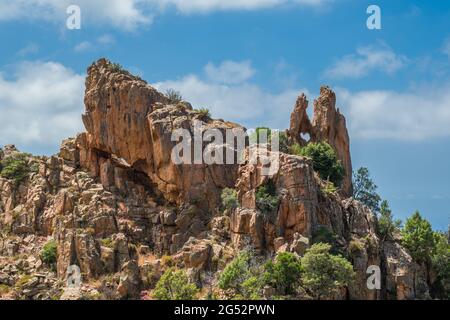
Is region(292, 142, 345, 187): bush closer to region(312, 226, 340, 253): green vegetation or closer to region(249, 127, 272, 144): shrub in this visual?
region(249, 127, 272, 144): shrub

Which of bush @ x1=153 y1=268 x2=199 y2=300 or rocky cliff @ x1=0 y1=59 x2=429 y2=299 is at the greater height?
rocky cliff @ x1=0 y1=59 x2=429 y2=299

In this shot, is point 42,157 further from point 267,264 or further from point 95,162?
point 267,264

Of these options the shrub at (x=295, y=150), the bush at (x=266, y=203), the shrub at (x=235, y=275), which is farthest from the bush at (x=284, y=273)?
the shrub at (x=295, y=150)

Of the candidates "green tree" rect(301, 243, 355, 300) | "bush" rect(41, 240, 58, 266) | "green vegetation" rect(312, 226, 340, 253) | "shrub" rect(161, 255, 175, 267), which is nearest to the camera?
"green tree" rect(301, 243, 355, 300)

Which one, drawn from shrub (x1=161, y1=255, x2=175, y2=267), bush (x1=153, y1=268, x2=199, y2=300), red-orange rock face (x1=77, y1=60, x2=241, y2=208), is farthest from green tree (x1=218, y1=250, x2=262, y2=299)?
red-orange rock face (x1=77, y1=60, x2=241, y2=208)

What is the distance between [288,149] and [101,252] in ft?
67.2

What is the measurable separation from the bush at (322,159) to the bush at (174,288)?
19.4 metres

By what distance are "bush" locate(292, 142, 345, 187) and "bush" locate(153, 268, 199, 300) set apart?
19389mm

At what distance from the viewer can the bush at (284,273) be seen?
69.6 m

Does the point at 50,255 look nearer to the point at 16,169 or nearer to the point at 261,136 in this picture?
the point at 16,169

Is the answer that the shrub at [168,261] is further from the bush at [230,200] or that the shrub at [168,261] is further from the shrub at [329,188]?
the shrub at [329,188]

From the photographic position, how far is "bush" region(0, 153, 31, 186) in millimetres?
88812
